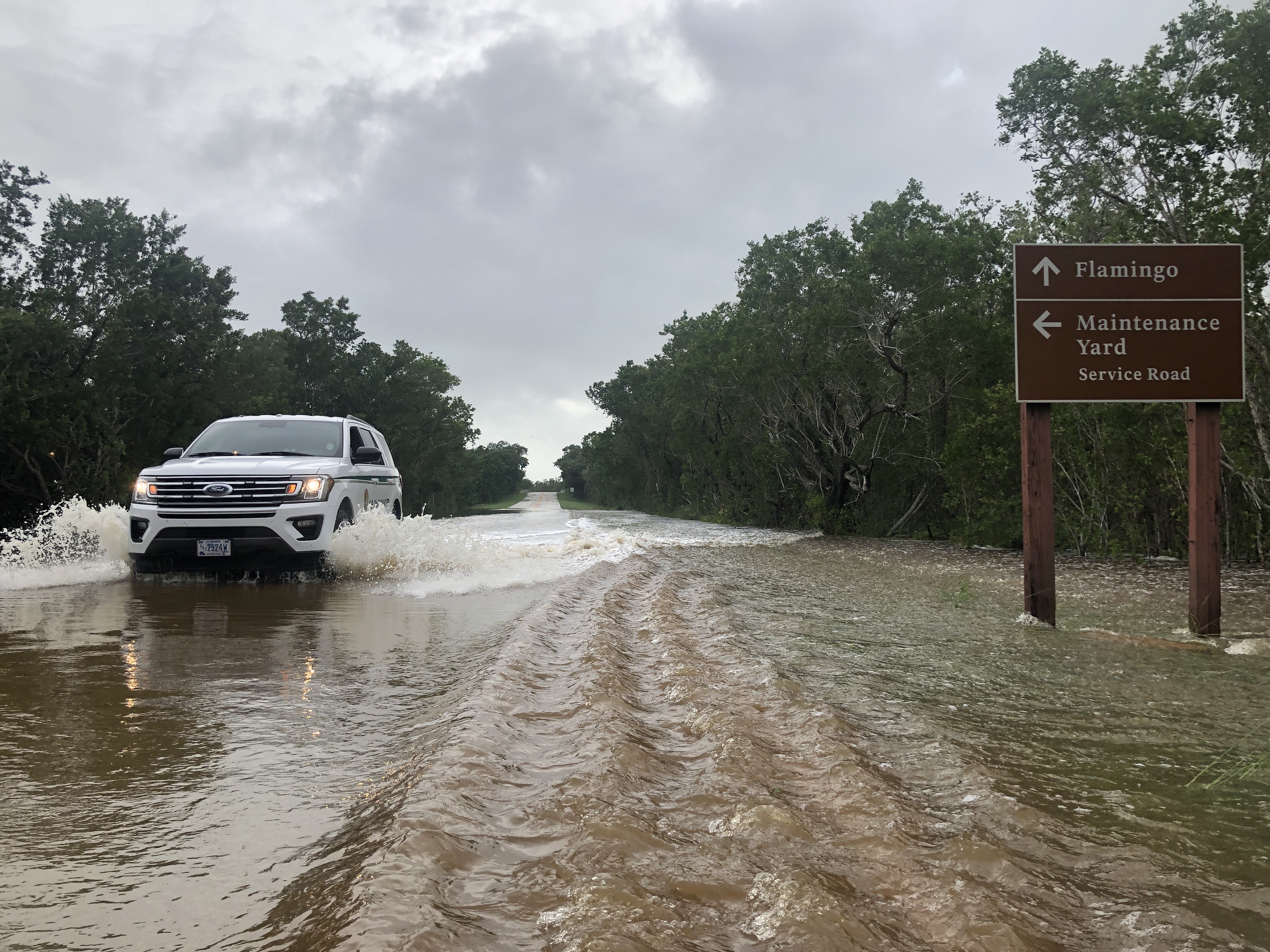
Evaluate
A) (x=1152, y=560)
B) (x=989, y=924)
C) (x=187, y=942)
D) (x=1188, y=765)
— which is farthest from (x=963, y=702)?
(x=1152, y=560)

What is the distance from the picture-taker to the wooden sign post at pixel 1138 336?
26.0ft

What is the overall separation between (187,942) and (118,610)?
6.46 meters

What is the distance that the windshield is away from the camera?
36.6 feet

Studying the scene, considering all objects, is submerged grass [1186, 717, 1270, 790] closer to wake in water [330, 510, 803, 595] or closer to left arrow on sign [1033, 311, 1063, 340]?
left arrow on sign [1033, 311, 1063, 340]

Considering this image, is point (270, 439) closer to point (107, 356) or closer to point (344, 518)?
point (344, 518)

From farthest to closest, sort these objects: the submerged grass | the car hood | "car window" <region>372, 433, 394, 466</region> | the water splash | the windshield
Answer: "car window" <region>372, 433, 394, 466</region>
the windshield
the water splash
the car hood
the submerged grass

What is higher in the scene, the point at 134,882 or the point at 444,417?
the point at 444,417

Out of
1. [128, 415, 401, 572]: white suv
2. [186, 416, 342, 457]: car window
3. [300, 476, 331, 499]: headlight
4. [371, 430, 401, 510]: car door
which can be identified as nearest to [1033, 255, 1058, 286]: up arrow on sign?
[300, 476, 331, 499]: headlight

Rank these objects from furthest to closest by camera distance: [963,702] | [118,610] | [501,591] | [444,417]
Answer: [444,417], [501,591], [118,610], [963,702]

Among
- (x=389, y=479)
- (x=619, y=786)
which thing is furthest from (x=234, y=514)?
(x=619, y=786)

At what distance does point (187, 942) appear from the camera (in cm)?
215

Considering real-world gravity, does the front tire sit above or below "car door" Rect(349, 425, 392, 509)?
below

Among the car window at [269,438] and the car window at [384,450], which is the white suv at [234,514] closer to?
the car window at [269,438]

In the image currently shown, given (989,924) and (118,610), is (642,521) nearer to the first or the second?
(118,610)
